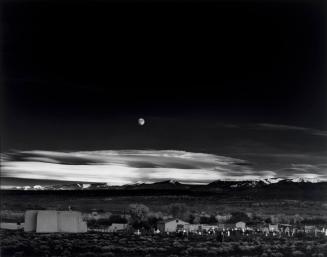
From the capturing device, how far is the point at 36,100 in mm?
8883

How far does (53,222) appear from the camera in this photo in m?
8.71

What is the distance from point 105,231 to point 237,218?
1646 mm

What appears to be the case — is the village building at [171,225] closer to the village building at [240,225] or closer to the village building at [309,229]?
the village building at [240,225]

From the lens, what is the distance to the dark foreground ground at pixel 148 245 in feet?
28.1

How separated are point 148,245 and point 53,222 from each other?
119cm

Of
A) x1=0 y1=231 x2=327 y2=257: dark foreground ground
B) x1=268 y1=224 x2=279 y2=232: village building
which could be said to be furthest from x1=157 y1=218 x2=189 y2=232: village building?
x1=268 y1=224 x2=279 y2=232: village building

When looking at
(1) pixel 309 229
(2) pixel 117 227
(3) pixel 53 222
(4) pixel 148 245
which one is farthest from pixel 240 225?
(3) pixel 53 222

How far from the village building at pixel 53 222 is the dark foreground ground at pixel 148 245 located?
0.08m

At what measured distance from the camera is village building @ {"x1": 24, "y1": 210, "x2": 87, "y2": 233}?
341 inches

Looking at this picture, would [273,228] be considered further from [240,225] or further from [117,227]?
[117,227]

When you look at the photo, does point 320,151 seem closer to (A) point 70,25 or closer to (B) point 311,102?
(B) point 311,102

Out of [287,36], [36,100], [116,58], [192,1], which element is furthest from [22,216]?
[287,36]

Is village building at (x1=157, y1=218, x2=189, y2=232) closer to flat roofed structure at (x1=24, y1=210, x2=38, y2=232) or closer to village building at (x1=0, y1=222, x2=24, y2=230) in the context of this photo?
flat roofed structure at (x1=24, y1=210, x2=38, y2=232)

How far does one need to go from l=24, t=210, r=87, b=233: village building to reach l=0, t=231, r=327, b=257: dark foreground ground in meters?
0.08
